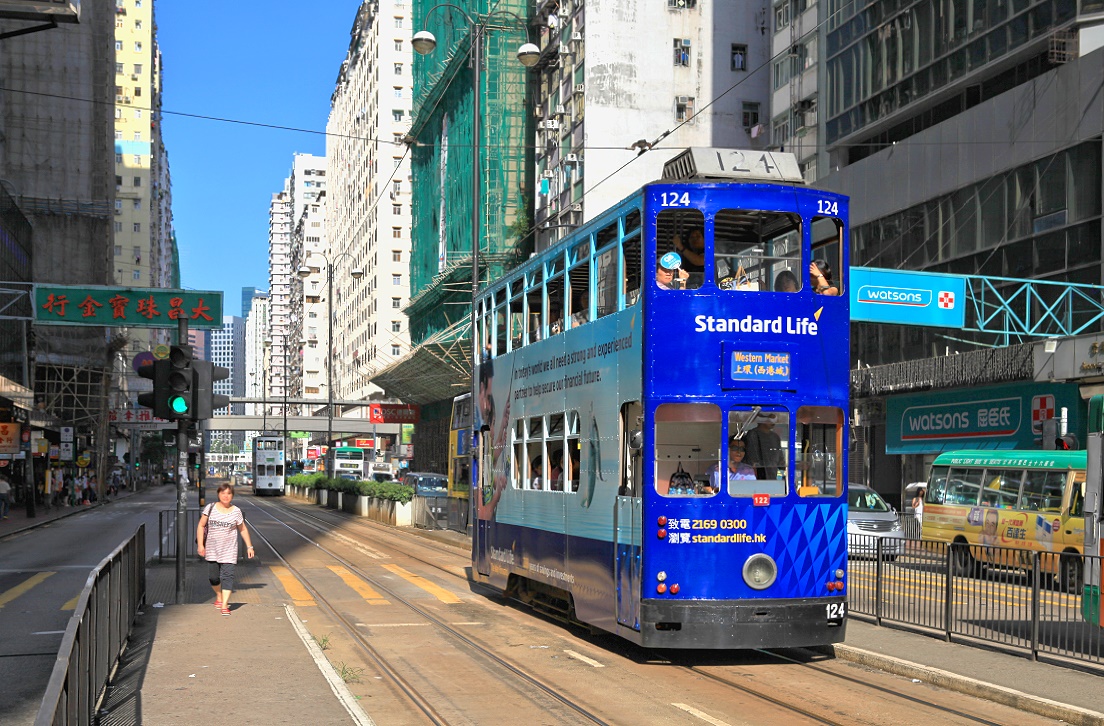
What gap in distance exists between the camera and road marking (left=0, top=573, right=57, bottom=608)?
18.1 meters

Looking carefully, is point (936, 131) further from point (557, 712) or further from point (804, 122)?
point (557, 712)

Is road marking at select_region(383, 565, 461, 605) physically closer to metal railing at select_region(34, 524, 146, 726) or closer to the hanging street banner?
metal railing at select_region(34, 524, 146, 726)

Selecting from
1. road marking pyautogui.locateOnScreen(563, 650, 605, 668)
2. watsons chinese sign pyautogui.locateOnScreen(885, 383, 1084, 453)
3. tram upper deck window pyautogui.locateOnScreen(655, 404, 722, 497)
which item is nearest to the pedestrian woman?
road marking pyautogui.locateOnScreen(563, 650, 605, 668)

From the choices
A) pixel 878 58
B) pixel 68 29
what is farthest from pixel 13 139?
pixel 878 58

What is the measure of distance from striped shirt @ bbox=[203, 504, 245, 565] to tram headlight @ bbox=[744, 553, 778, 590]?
6.44 m

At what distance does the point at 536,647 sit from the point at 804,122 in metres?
34.6

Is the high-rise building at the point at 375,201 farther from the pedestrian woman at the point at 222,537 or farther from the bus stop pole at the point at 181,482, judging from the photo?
the pedestrian woman at the point at 222,537

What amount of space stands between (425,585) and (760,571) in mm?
9429

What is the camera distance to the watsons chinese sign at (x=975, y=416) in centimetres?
3016

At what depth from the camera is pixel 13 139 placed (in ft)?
241

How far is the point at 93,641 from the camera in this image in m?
9.06

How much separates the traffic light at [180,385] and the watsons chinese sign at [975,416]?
64.5ft

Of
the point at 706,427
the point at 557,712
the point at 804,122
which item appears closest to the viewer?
the point at 557,712

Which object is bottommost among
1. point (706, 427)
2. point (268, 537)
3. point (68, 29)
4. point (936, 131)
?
point (268, 537)
